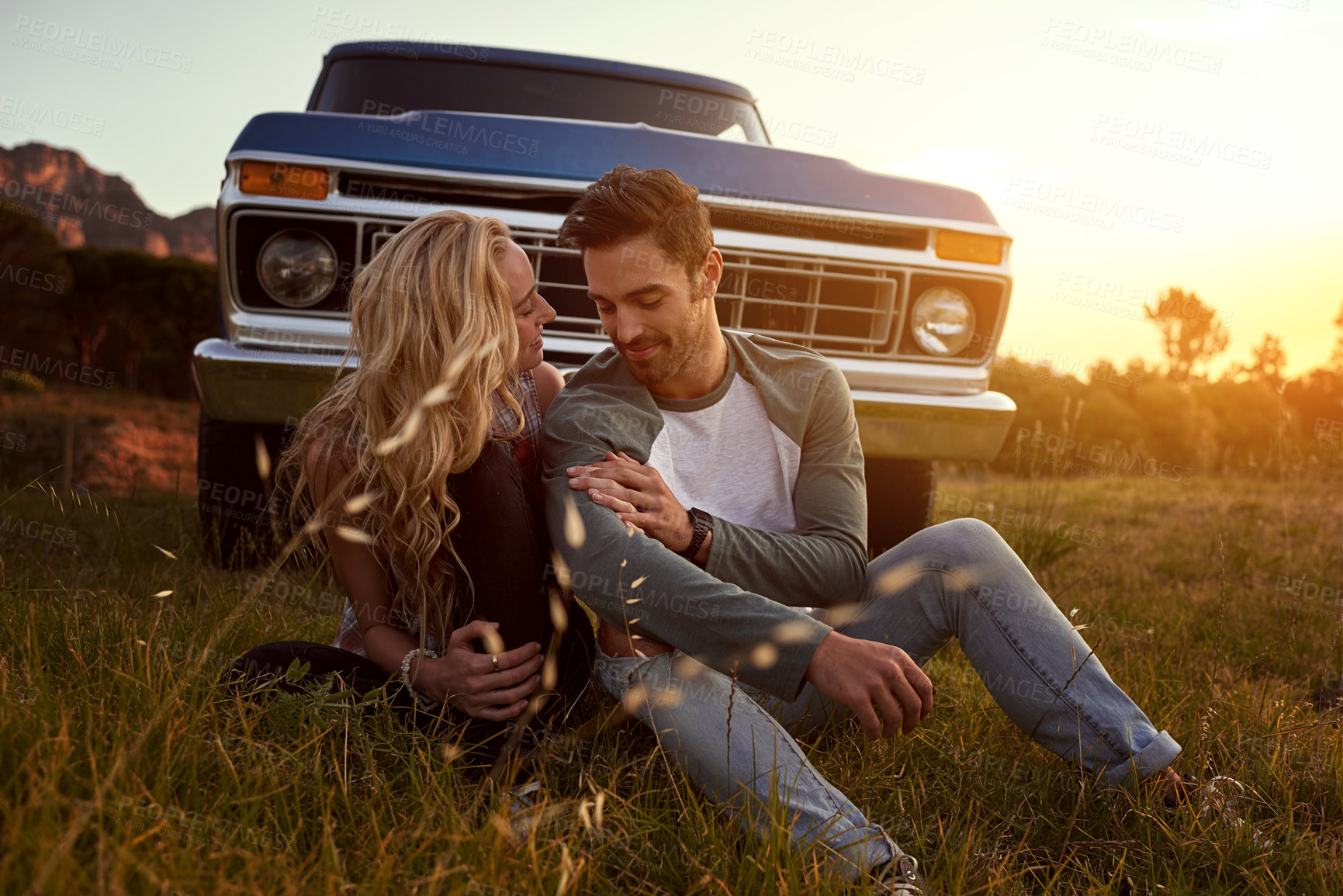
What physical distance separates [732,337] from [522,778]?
108 centimetres

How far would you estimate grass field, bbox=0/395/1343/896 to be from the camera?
3.59 ft

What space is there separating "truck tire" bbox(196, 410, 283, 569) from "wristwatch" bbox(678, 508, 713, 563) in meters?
1.80

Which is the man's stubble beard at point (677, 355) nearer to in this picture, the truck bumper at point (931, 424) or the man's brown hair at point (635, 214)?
the man's brown hair at point (635, 214)

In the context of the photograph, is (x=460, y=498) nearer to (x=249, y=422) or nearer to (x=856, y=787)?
(x=856, y=787)

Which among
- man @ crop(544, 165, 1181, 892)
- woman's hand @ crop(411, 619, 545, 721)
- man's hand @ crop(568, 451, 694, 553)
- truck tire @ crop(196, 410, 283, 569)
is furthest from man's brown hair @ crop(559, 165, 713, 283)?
truck tire @ crop(196, 410, 283, 569)

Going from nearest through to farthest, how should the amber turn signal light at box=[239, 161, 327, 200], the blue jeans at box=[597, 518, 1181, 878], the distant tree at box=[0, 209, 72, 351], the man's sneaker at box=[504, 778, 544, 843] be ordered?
1. the man's sneaker at box=[504, 778, 544, 843]
2. the blue jeans at box=[597, 518, 1181, 878]
3. the amber turn signal light at box=[239, 161, 327, 200]
4. the distant tree at box=[0, 209, 72, 351]

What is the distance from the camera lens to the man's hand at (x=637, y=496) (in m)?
1.62

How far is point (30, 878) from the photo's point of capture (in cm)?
94

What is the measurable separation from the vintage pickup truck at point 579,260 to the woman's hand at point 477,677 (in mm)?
1355

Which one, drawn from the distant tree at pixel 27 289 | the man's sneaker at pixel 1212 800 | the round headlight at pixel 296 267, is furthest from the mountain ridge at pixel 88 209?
the man's sneaker at pixel 1212 800

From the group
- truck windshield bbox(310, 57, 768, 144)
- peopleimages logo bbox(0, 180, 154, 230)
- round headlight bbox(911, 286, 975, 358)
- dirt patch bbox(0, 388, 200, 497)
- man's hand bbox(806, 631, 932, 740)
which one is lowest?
dirt patch bbox(0, 388, 200, 497)

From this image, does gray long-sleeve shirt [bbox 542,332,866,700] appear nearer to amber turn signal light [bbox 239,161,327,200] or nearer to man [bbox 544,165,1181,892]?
man [bbox 544,165,1181,892]

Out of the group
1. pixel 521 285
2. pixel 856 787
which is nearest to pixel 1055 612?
pixel 856 787

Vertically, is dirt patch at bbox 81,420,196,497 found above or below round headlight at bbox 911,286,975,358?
below
